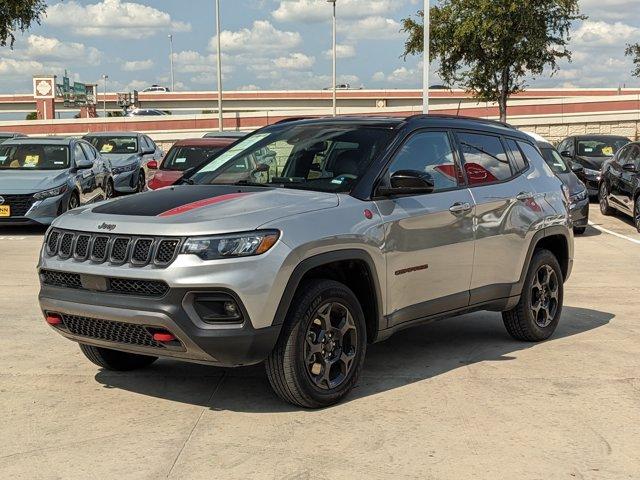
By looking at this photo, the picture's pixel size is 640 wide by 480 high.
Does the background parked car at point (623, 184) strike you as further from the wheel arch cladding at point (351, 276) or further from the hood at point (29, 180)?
the wheel arch cladding at point (351, 276)

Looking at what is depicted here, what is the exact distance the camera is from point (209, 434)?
491 cm

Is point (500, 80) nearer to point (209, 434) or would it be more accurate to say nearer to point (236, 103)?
point (209, 434)

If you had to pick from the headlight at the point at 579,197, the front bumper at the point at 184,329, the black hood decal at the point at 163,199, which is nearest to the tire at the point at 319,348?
the front bumper at the point at 184,329

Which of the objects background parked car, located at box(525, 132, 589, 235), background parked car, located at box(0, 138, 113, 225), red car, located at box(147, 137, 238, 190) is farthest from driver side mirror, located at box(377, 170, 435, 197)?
red car, located at box(147, 137, 238, 190)

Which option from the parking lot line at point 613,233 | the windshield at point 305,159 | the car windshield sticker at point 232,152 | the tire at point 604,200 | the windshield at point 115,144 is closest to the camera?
the windshield at point 305,159

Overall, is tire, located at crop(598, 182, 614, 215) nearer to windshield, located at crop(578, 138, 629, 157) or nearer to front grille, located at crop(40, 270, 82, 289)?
windshield, located at crop(578, 138, 629, 157)

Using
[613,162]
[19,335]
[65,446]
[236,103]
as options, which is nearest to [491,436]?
[65,446]

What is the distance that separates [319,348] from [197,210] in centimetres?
103

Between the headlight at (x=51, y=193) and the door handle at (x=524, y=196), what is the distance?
9.25m

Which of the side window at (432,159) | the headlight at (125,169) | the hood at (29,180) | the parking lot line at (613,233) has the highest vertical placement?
the side window at (432,159)

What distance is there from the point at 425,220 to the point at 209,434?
2.00m

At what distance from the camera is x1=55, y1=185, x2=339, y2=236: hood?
4887 mm

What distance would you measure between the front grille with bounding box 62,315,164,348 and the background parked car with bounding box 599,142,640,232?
12489 mm

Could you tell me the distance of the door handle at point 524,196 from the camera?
6.98 meters
